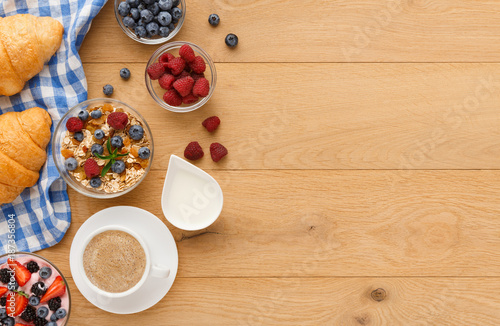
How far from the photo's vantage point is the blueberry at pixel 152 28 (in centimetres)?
142

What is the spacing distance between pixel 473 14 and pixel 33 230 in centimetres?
176

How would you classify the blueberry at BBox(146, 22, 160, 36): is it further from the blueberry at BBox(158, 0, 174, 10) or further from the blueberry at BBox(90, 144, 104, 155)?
the blueberry at BBox(90, 144, 104, 155)

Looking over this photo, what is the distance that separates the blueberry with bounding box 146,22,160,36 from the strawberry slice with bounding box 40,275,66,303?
2.89 ft

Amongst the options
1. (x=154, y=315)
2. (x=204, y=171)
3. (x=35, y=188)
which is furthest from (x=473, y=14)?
(x=35, y=188)

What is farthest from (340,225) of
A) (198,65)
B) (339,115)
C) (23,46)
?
(23,46)

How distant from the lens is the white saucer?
1443 millimetres

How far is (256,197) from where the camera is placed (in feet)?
4.97

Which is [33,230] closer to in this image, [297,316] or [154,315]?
[154,315]

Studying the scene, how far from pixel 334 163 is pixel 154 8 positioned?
0.82m

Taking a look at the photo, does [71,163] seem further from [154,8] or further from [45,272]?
[154,8]

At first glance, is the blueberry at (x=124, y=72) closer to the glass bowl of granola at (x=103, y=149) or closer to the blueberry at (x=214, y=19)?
the glass bowl of granola at (x=103, y=149)

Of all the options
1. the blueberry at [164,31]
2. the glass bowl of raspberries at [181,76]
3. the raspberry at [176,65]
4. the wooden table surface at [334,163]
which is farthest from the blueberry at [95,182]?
the blueberry at [164,31]

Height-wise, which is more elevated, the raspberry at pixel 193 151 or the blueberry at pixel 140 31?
the blueberry at pixel 140 31

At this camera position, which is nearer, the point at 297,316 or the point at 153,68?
the point at 153,68
